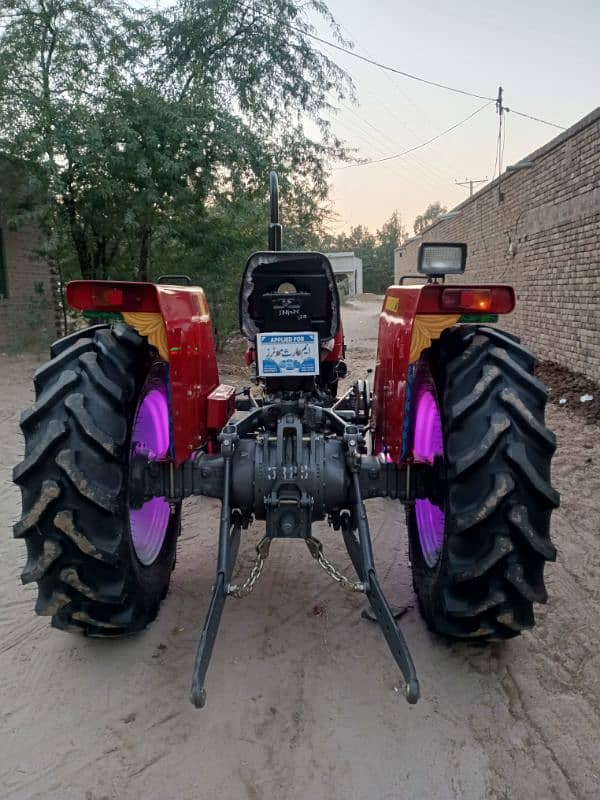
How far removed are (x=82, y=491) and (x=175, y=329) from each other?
2.46ft

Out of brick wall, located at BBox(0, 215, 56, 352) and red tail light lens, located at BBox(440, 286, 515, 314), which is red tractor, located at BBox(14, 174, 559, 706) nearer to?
red tail light lens, located at BBox(440, 286, 515, 314)

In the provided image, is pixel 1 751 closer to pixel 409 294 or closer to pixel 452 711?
pixel 452 711

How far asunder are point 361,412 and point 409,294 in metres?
1.79

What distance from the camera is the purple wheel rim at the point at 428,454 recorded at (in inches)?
110

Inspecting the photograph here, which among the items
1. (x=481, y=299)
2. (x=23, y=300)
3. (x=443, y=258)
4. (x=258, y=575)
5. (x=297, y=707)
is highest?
(x=443, y=258)

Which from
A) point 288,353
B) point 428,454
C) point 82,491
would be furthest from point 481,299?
point 82,491

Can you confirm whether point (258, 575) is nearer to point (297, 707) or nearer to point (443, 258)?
point (297, 707)

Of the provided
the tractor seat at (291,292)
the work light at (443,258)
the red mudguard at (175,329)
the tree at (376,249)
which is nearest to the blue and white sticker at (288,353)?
the tractor seat at (291,292)

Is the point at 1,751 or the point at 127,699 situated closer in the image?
the point at 1,751

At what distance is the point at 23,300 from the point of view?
10898mm

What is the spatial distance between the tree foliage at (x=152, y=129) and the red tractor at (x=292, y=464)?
22.6 feet

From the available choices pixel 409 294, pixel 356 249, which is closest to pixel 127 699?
pixel 409 294

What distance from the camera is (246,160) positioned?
31.7ft

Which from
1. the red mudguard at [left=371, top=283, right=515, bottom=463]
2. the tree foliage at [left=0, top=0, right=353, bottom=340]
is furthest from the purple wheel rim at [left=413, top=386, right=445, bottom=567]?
the tree foliage at [left=0, top=0, right=353, bottom=340]
